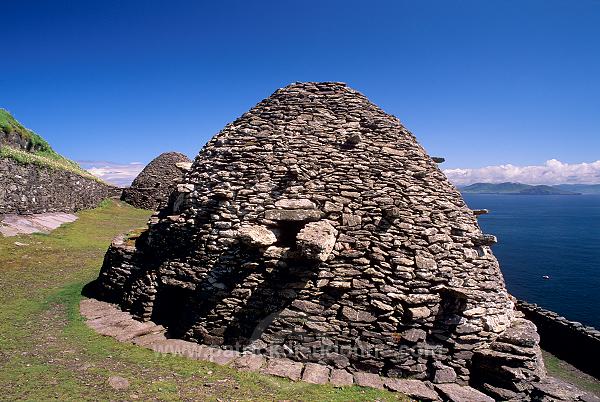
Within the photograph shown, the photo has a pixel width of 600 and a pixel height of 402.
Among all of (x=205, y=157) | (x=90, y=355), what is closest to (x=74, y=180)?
(x=205, y=157)

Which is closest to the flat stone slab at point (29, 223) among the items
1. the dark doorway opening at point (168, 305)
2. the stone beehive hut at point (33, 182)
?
the stone beehive hut at point (33, 182)

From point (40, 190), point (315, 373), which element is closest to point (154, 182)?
point (40, 190)

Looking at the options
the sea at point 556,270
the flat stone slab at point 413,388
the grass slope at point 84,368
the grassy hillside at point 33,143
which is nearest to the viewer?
the grass slope at point 84,368

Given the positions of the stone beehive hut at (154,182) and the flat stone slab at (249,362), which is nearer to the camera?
the flat stone slab at (249,362)

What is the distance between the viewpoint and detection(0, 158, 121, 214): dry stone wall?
20.8 meters

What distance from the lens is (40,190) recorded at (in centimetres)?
2370

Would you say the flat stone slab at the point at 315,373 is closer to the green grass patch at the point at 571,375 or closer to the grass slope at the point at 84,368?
the grass slope at the point at 84,368

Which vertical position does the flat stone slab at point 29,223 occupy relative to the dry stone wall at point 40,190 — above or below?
below

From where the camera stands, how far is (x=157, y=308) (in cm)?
1074

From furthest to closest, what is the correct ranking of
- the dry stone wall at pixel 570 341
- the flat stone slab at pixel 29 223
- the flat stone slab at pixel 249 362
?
the flat stone slab at pixel 29 223 < the dry stone wall at pixel 570 341 < the flat stone slab at pixel 249 362

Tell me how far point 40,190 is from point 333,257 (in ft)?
78.2

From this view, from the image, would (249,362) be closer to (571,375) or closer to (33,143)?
(571,375)

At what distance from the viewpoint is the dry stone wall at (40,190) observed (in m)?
20.8

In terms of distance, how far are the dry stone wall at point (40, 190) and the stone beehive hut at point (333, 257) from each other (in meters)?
15.4
